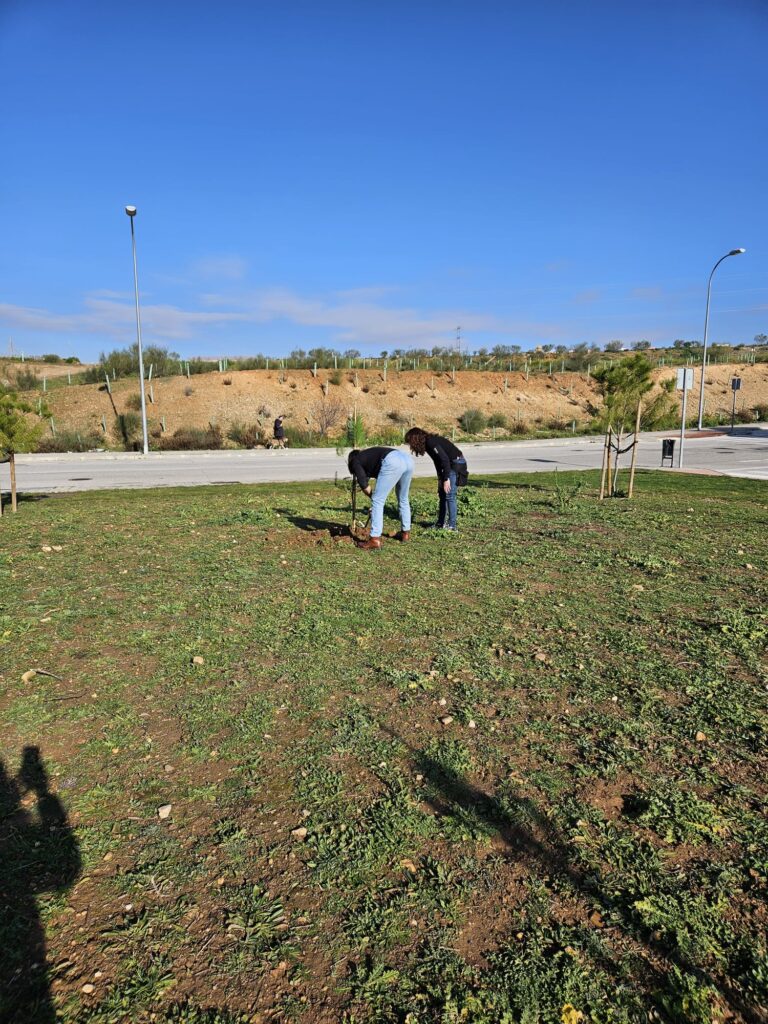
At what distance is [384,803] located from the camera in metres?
3.07

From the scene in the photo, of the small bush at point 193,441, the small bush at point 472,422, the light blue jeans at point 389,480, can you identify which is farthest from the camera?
the small bush at point 472,422

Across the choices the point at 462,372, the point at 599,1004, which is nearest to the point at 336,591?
the point at 599,1004

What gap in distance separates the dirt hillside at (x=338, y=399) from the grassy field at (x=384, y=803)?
105ft

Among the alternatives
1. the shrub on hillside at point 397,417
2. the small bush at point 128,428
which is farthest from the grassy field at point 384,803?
the shrub on hillside at point 397,417

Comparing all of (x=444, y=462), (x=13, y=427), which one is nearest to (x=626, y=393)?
(x=444, y=462)

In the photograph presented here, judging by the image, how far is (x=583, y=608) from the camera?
19.6ft

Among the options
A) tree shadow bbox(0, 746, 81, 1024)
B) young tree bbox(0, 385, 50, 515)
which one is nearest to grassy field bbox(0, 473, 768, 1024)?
tree shadow bbox(0, 746, 81, 1024)

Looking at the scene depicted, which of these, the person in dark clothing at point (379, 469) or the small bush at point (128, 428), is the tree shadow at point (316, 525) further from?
the small bush at point (128, 428)

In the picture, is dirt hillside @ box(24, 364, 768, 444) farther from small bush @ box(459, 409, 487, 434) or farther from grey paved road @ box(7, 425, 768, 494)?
grey paved road @ box(7, 425, 768, 494)

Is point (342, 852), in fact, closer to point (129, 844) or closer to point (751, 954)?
point (129, 844)

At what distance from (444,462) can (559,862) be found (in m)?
6.67

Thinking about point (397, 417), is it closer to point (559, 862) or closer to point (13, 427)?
point (13, 427)

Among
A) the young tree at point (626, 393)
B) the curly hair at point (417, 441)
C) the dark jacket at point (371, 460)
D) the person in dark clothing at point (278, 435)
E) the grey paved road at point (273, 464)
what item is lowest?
the grey paved road at point (273, 464)

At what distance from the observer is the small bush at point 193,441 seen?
3195cm
